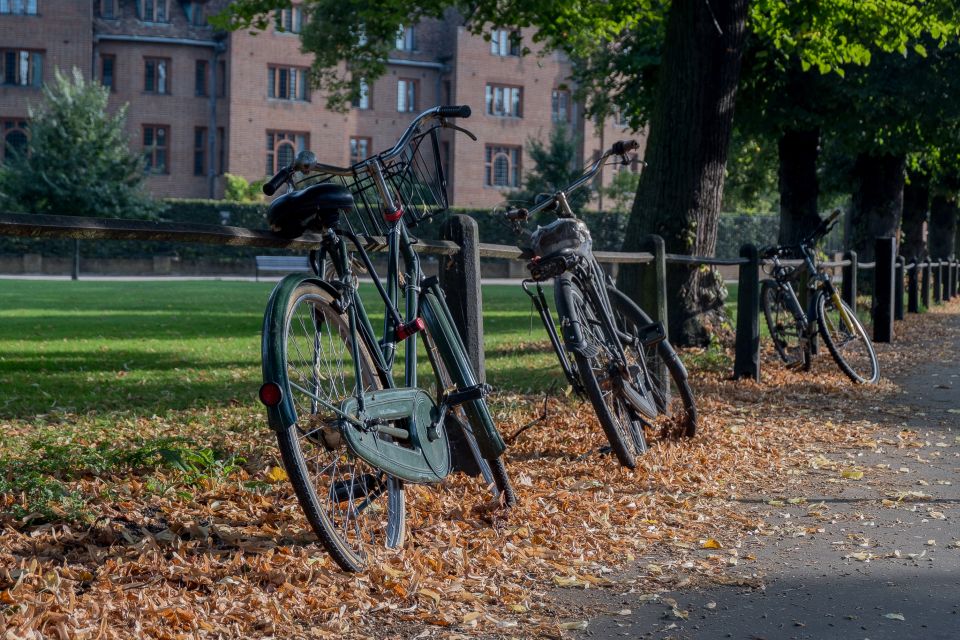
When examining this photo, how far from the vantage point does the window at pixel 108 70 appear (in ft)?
177

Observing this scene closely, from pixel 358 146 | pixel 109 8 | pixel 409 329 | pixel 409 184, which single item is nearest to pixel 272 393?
pixel 409 329

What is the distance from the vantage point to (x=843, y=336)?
11.6m

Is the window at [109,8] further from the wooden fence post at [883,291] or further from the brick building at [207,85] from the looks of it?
the wooden fence post at [883,291]

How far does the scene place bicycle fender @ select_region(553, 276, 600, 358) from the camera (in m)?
6.21

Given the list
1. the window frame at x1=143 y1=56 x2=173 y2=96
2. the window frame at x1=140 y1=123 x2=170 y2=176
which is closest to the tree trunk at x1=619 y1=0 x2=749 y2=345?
the window frame at x1=140 y1=123 x2=170 y2=176

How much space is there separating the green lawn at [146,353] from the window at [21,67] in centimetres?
2969

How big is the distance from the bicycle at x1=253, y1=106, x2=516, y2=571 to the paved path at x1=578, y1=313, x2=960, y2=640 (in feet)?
2.84

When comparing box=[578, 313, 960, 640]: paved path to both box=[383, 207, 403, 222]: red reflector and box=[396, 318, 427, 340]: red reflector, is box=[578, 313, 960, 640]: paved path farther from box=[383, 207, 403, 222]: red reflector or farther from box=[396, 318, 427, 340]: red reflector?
box=[383, 207, 403, 222]: red reflector

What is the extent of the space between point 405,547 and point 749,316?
683 centimetres

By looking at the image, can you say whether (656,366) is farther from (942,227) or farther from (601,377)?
(942,227)

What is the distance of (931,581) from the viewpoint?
4.61m

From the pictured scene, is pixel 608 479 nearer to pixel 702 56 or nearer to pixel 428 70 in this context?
pixel 702 56

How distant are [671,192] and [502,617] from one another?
964 cm

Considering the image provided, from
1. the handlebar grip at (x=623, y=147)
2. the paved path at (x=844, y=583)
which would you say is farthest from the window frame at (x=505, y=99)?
the paved path at (x=844, y=583)
